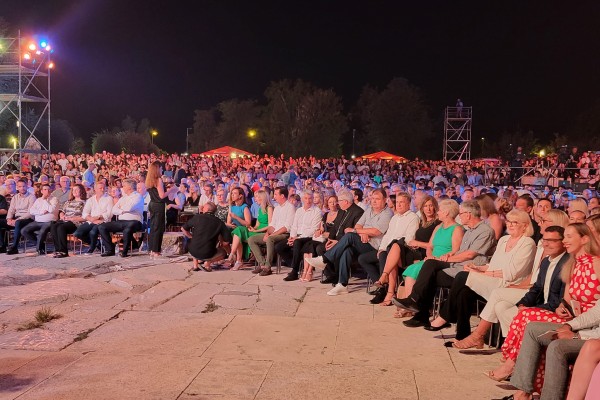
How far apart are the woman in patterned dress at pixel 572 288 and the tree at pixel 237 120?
193 feet

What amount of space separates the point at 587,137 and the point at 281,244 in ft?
183

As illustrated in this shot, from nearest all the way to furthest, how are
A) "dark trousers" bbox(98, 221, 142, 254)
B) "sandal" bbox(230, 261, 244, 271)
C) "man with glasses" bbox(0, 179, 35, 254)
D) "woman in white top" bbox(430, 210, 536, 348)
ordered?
"woman in white top" bbox(430, 210, 536, 348), "sandal" bbox(230, 261, 244, 271), "dark trousers" bbox(98, 221, 142, 254), "man with glasses" bbox(0, 179, 35, 254)

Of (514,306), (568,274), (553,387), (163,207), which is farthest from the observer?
(163,207)

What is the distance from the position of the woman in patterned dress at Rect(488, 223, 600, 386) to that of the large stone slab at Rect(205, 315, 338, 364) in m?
1.46

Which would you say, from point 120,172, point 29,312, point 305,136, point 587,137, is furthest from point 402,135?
point 29,312

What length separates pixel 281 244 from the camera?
890 cm

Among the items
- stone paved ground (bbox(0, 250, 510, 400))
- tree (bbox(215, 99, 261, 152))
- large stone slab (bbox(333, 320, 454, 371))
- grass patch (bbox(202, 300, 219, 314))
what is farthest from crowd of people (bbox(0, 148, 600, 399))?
tree (bbox(215, 99, 261, 152))

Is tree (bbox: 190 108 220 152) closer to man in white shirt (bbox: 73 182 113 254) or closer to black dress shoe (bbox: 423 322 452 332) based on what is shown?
man in white shirt (bbox: 73 182 113 254)

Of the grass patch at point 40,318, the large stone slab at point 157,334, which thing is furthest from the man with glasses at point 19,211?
the large stone slab at point 157,334

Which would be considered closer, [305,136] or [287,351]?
[287,351]

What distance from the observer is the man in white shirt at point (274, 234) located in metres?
8.95

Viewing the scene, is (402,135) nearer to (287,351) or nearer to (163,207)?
(163,207)

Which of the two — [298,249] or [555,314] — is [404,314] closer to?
[555,314]

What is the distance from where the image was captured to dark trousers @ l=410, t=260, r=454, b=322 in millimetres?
6047
